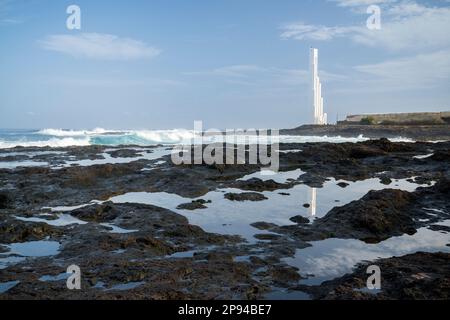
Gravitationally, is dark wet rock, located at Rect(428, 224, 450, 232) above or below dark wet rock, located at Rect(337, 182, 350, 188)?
below

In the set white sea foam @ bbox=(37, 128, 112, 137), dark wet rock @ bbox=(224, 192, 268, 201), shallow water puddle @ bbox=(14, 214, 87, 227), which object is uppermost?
white sea foam @ bbox=(37, 128, 112, 137)

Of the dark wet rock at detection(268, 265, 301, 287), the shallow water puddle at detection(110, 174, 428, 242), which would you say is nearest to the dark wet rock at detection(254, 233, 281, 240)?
the shallow water puddle at detection(110, 174, 428, 242)

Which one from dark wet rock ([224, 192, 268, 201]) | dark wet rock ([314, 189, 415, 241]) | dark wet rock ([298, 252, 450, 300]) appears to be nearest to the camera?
dark wet rock ([298, 252, 450, 300])

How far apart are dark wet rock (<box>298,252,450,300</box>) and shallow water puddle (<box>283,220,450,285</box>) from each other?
0.83ft

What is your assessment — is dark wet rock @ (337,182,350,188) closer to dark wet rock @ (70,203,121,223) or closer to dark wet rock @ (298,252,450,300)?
dark wet rock @ (298,252,450,300)

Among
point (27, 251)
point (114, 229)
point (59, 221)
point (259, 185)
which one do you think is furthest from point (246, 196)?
point (27, 251)

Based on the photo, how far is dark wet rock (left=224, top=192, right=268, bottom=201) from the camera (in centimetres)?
879

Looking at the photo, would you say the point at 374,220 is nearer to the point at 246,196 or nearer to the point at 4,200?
the point at 246,196

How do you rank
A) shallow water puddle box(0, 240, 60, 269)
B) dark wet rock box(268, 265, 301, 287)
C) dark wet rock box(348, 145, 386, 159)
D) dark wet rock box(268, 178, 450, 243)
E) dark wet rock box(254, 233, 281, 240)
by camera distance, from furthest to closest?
dark wet rock box(348, 145, 386, 159) < dark wet rock box(268, 178, 450, 243) < dark wet rock box(254, 233, 281, 240) < shallow water puddle box(0, 240, 60, 269) < dark wet rock box(268, 265, 301, 287)

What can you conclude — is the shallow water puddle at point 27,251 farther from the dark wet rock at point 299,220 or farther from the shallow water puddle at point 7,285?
the dark wet rock at point 299,220

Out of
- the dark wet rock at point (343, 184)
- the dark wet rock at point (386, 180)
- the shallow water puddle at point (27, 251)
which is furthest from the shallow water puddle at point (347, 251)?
the dark wet rock at point (386, 180)

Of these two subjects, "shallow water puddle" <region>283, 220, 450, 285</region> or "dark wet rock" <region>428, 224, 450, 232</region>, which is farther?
"dark wet rock" <region>428, 224, 450, 232</region>

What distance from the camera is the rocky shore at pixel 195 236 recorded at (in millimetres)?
3820
